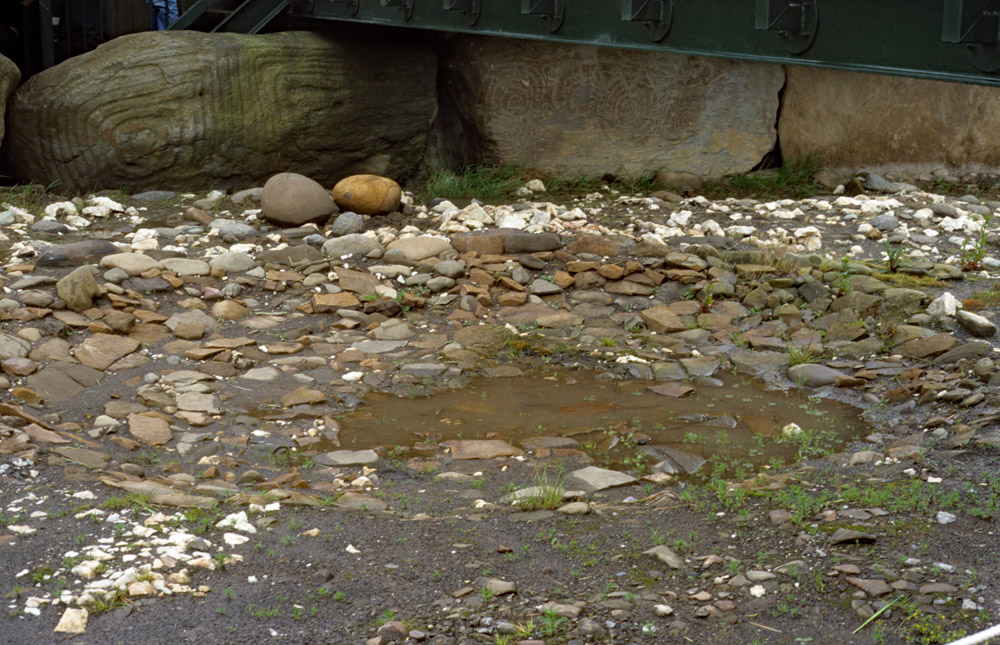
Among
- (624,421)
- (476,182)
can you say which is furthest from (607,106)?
(624,421)

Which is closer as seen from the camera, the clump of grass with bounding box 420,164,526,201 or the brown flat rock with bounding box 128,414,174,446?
the brown flat rock with bounding box 128,414,174,446

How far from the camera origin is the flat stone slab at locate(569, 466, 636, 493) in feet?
11.7

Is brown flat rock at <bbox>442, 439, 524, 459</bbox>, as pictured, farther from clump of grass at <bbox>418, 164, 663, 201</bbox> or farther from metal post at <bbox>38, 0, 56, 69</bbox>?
metal post at <bbox>38, 0, 56, 69</bbox>

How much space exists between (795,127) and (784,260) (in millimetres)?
2898

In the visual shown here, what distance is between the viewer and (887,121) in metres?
8.23

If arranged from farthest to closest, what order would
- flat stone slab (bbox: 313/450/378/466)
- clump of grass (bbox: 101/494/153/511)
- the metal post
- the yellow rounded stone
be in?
the metal post < the yellow rounded stone < flat stone slab (bbox: 313/450/378/466) < clump of grass (bbox: 101/494/153/511)

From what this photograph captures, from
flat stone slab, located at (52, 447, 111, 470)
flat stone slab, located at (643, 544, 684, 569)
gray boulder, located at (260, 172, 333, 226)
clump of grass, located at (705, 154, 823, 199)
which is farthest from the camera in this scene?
clump of grass, located at (705, 154, 823, 199)

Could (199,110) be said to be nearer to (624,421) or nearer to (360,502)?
(624,421)

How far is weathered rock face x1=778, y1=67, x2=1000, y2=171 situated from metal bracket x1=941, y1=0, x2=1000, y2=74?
454cm

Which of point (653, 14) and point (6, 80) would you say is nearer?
point (653, 14)

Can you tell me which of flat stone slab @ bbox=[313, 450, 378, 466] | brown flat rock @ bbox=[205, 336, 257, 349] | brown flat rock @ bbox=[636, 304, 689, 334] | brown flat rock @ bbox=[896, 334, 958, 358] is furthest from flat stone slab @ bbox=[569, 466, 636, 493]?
brown flat rock @ bbox=[205, 336, 257, 349]

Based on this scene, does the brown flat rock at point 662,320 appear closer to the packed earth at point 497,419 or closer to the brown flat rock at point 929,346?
the packed earth at point 497,419

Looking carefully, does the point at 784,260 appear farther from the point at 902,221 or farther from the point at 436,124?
the point at 436,124

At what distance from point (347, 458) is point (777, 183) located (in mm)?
5304
